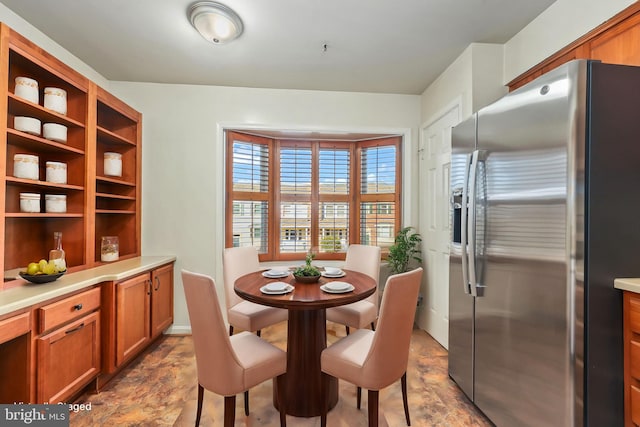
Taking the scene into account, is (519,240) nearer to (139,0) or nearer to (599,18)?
(599,18)

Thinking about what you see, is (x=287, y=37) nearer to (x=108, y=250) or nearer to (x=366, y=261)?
(x=366, y=261)

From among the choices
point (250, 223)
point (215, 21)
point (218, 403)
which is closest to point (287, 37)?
point (215, 21)

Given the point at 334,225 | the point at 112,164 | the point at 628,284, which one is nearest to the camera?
the point at 628,284

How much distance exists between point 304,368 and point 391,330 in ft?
2.22

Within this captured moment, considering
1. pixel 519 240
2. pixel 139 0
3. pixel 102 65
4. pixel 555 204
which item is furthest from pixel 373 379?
pixel 102 65

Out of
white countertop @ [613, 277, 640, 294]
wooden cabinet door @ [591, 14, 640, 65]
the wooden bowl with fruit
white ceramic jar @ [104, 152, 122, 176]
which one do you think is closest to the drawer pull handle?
the wooden bowl with fruit

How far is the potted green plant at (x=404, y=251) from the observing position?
10.3 ft

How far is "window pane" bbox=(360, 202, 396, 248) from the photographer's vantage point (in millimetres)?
3752

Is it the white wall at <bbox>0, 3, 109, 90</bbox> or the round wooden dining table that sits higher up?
the white wall at <bbox>0, 3, 109, 90</bbox>

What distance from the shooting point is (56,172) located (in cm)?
212

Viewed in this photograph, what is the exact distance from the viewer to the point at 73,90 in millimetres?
2254

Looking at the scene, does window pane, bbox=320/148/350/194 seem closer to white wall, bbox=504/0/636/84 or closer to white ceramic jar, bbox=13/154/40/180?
white wall, bbox=504/0/636/84

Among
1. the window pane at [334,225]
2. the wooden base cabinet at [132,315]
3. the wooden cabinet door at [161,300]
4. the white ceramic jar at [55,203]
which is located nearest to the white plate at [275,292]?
the wooden base cabinet at [132,315]

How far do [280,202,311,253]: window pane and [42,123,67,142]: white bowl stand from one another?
2.26 metres
